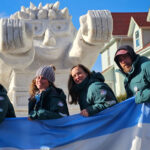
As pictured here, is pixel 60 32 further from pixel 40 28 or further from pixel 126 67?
pixel 126 67

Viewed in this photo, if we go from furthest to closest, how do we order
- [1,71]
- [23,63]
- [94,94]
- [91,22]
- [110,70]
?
1. [110,70]
2. [1,71]
3. [23,63]
4. [91,22]
5. [94,94]

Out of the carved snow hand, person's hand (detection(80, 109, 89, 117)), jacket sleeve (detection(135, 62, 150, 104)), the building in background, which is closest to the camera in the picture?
jacket sleeve (detection(135, 62, 150, 104))

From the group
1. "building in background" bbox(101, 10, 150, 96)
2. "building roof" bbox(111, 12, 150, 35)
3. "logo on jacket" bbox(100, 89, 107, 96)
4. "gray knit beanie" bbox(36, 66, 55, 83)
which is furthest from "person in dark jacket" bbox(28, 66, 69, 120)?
"building roof" bbox(111, 12, 150, 35)

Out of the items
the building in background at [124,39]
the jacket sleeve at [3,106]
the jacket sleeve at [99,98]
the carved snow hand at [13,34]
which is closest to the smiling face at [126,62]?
the jacket sleeve at [99,98]

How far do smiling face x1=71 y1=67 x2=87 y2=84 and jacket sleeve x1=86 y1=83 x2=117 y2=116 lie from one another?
0.21 m

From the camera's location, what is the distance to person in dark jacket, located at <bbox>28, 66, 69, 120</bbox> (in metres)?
2.91

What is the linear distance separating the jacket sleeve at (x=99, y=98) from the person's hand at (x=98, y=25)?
1.04 meters

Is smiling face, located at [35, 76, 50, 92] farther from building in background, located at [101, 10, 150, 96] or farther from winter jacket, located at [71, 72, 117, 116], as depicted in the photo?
building in background, located at [101, 10, 150, 96]

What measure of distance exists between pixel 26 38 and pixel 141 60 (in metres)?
1.50

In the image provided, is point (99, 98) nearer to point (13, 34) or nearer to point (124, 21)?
point (13, 34)

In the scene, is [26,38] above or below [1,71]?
above

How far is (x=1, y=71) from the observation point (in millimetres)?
4688

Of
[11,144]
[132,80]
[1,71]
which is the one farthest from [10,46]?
[132,80]

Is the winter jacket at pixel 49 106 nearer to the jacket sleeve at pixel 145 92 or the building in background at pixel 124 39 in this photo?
the jacket sleeve at pixel 145 92
